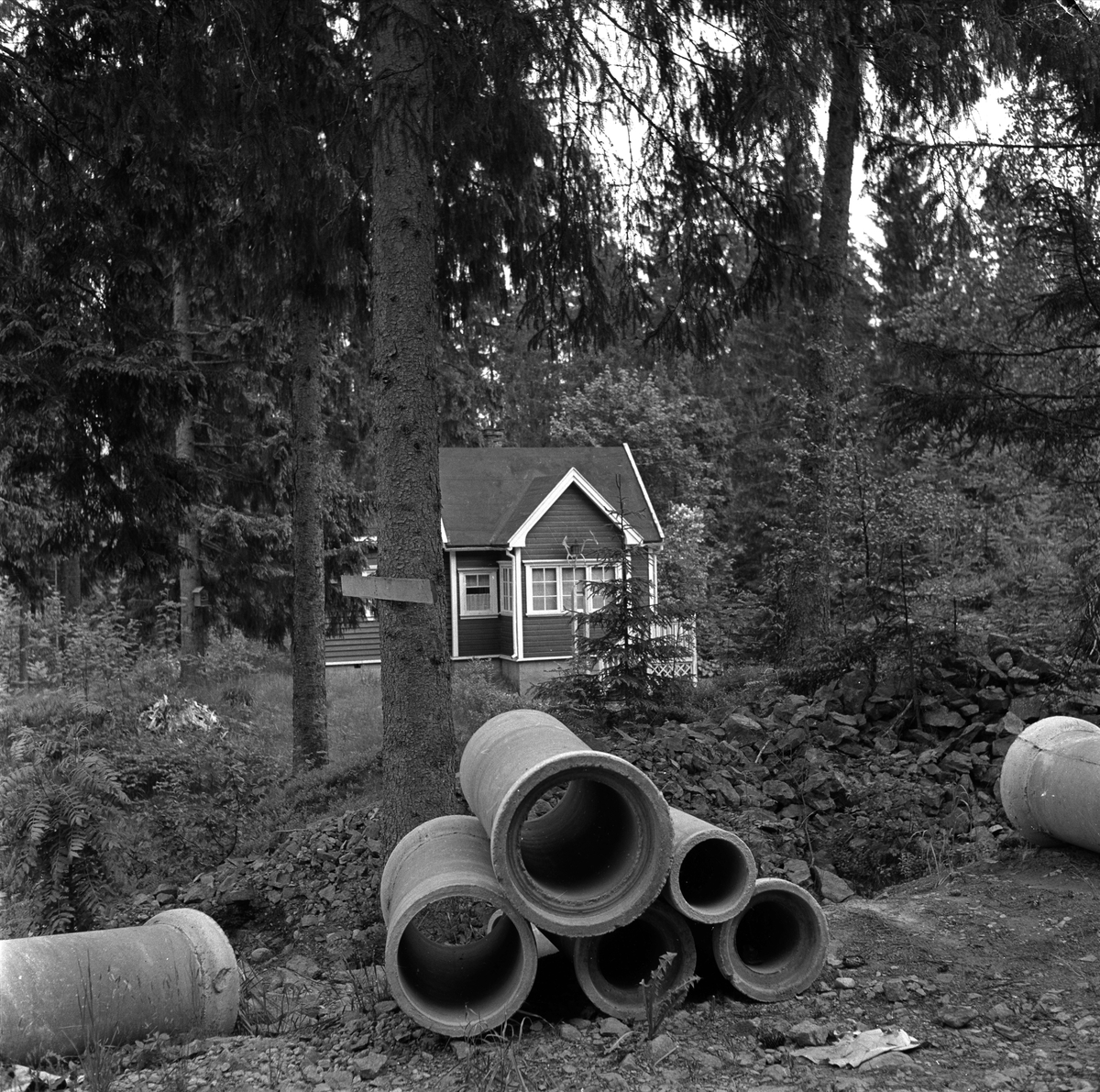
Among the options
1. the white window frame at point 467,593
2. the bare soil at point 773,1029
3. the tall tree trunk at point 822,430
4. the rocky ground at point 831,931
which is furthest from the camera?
the white window frame at point 467,593

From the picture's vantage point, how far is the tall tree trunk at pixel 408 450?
6.57 metres

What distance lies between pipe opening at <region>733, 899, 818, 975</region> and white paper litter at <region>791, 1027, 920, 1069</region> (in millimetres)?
557

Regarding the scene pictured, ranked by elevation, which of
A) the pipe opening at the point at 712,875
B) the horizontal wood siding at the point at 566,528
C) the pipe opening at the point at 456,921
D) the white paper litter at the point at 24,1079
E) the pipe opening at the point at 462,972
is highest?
the horizontal wood siding at the point at 566,528

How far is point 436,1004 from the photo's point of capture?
4.57 metres

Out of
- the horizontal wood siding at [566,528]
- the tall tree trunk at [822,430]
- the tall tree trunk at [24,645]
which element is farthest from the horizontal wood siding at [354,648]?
the tall tree trunk at [822,430]

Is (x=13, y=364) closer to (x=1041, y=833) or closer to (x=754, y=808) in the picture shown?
(x=754, y=808)

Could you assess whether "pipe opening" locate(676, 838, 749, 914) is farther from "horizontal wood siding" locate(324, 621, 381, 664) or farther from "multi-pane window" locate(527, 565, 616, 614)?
"horizontal wood siding" locate(324, 621, 381, 664)

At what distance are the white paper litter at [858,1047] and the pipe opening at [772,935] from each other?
56cm

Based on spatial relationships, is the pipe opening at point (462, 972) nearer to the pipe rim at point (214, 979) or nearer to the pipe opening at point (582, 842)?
the pipe opening at point (582, 842)

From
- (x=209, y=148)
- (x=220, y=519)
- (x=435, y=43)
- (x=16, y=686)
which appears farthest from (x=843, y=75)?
(x=16, y=686)

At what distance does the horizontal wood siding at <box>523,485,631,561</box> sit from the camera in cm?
2514

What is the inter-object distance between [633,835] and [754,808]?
3492 mm

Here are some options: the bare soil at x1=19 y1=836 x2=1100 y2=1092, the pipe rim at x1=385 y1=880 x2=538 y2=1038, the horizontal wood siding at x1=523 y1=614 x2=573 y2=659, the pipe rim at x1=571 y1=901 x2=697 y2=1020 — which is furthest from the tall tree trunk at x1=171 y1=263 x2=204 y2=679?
the pipe rim at x1=571 y1=901 x2=697 y2=1020

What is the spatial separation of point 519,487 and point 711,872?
2216 centimetres
